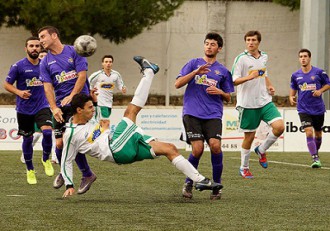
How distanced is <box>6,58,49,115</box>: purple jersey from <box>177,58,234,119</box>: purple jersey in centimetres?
316

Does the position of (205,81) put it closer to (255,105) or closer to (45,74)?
(45,74)

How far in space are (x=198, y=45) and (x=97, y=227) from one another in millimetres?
32998

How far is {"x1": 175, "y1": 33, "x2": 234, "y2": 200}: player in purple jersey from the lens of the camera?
41.2 ft

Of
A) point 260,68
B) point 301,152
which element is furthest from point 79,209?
point 301,152

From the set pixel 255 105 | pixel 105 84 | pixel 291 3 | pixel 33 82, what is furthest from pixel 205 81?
pixel 291 3

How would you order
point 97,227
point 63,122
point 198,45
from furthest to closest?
1. point 198,45
2. point 63,122
3. point 97,227

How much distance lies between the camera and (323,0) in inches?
980

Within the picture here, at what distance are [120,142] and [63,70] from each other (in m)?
1.98

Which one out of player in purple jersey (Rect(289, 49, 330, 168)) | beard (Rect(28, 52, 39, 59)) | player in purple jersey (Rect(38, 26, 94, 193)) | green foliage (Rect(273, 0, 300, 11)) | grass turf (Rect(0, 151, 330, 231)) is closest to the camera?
grass turf (Rect(0, 151, 330, 231))

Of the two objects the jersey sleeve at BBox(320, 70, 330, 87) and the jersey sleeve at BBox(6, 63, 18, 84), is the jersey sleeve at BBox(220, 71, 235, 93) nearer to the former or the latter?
the jersey sleeve at BBox(6, 63, 18, 84)

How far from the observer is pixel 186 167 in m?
11.6

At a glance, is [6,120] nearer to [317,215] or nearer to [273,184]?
[273,184]

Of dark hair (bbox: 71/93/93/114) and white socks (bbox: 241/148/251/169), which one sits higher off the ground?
dark hair (bbox: 71/93/93/114)

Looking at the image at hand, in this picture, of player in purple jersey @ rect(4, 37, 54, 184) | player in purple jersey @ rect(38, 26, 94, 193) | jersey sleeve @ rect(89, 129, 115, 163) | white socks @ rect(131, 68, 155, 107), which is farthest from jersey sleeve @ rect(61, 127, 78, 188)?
player in purple jersey @ rect(4, 37, 54, 184)
